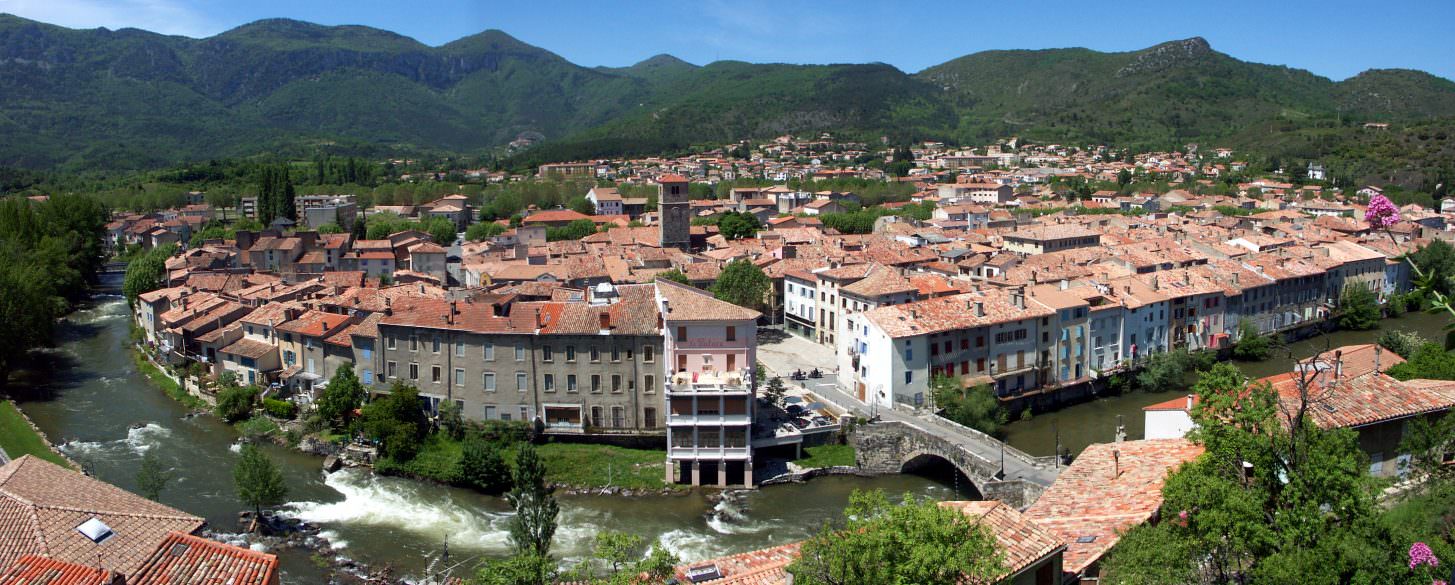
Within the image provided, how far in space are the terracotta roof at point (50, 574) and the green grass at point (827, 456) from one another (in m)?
20.8

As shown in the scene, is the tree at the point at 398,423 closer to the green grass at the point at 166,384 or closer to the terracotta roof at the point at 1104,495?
the green grass at the point at 166,384

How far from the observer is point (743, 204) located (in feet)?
326

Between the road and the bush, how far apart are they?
18.5m

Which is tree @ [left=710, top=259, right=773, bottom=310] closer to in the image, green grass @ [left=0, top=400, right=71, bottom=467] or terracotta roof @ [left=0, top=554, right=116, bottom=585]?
green grass @ [left=0, top=400, right=71, bottom=467]

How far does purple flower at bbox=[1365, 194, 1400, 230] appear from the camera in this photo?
8.95 m

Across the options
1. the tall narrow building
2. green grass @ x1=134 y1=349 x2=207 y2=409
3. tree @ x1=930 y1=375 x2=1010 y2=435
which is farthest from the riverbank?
the tall narrow building

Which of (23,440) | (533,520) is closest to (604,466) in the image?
(533,520)

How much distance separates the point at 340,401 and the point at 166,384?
1286 cm

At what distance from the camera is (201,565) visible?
44.9ft

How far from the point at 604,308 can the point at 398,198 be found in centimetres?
8700

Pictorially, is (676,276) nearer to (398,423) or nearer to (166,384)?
(398,423)

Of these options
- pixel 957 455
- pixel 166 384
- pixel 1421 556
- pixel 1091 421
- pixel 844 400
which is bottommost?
pixel 1091 421

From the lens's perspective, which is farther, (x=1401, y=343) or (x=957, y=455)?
(x=1401, y=343)

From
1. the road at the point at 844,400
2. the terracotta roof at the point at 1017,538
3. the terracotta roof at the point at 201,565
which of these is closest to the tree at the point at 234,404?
the road at the point at 844,400
